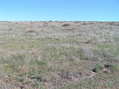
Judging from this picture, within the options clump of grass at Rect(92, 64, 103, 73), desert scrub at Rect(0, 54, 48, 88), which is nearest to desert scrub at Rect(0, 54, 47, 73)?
desert scrub at Rect(0, 54, 48, 88)

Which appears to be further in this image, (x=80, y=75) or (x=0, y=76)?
(x=80, y=75)

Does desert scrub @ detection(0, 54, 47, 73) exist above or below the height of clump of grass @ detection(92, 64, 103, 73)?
above

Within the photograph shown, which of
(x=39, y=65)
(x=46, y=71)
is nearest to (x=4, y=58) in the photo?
(x=39, y=65)

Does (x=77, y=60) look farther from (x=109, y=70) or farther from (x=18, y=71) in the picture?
(x=18, y=71)

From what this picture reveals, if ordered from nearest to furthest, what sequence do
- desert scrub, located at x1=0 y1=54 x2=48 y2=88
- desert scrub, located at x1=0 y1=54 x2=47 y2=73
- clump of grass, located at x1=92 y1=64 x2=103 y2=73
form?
1. desert scrub, located at x1=0 y1=54 x2=48 y2=88
2. desert scrub, located at x1=0 y1=54 x2=47 y2=73
3. clump of grass, located at x1=92 y1=64 x2=103 y2=73

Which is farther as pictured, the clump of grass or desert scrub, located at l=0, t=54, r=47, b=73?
the clump of grass

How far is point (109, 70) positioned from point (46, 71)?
311 cm

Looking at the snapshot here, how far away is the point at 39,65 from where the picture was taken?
34.6 feet

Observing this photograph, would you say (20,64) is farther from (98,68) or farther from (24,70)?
(98,68)

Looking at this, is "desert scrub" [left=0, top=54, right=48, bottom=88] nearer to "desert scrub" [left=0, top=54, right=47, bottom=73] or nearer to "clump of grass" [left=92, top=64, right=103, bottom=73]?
"desert scrub" [left=0, top=54, right=47, bottom=73]

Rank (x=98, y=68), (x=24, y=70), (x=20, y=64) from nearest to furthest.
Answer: (x=24, y=70) → (x=98, y=68) → (x=20, y=64)

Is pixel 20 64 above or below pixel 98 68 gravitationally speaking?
above

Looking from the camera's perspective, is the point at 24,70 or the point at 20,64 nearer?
the point at 24,70

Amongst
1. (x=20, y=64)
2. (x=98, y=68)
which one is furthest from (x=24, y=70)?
(x=98, y=68)
